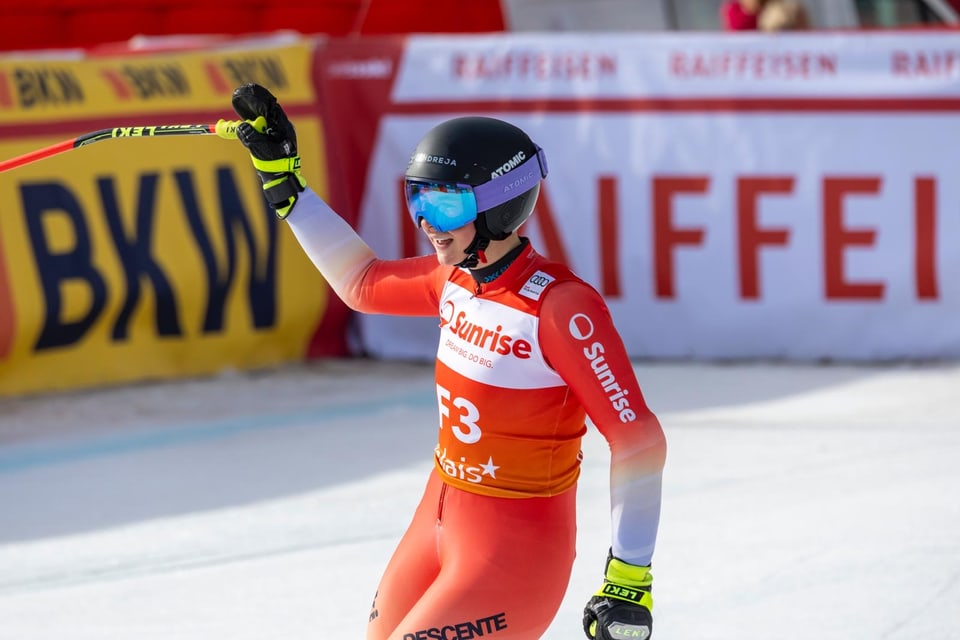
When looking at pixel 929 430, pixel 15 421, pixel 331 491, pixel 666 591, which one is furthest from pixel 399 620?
pixel 15 421

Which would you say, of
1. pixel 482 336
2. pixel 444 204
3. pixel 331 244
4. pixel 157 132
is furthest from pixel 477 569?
pixel 157 132

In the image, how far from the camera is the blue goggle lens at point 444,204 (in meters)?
3.09

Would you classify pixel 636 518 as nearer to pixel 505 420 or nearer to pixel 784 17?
pixel 505 420

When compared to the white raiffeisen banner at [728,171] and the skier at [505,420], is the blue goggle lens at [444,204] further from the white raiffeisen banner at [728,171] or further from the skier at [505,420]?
the white raiffeisen banner at [728,171]

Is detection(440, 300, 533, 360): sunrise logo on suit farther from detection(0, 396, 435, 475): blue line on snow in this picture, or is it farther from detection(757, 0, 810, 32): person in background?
detection(757, 0, 810, 32): person in background

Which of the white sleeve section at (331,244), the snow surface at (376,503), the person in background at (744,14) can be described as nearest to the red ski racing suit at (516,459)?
the white sleeve section at (331,244)

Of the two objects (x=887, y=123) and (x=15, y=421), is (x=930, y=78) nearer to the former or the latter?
(x=887, y=123)

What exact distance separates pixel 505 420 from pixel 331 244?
26.2 inches

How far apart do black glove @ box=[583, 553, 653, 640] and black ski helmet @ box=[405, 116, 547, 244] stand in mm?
703

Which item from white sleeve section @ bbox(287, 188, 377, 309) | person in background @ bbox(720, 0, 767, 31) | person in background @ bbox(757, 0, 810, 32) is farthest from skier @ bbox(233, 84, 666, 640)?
person in background @ bbox(720, 0, 767, 31)

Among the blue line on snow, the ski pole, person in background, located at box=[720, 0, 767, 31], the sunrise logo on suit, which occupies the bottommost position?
the blue line on snow

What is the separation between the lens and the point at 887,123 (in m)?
7.56

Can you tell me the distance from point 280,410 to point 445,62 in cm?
210

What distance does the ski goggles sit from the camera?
309 cm
